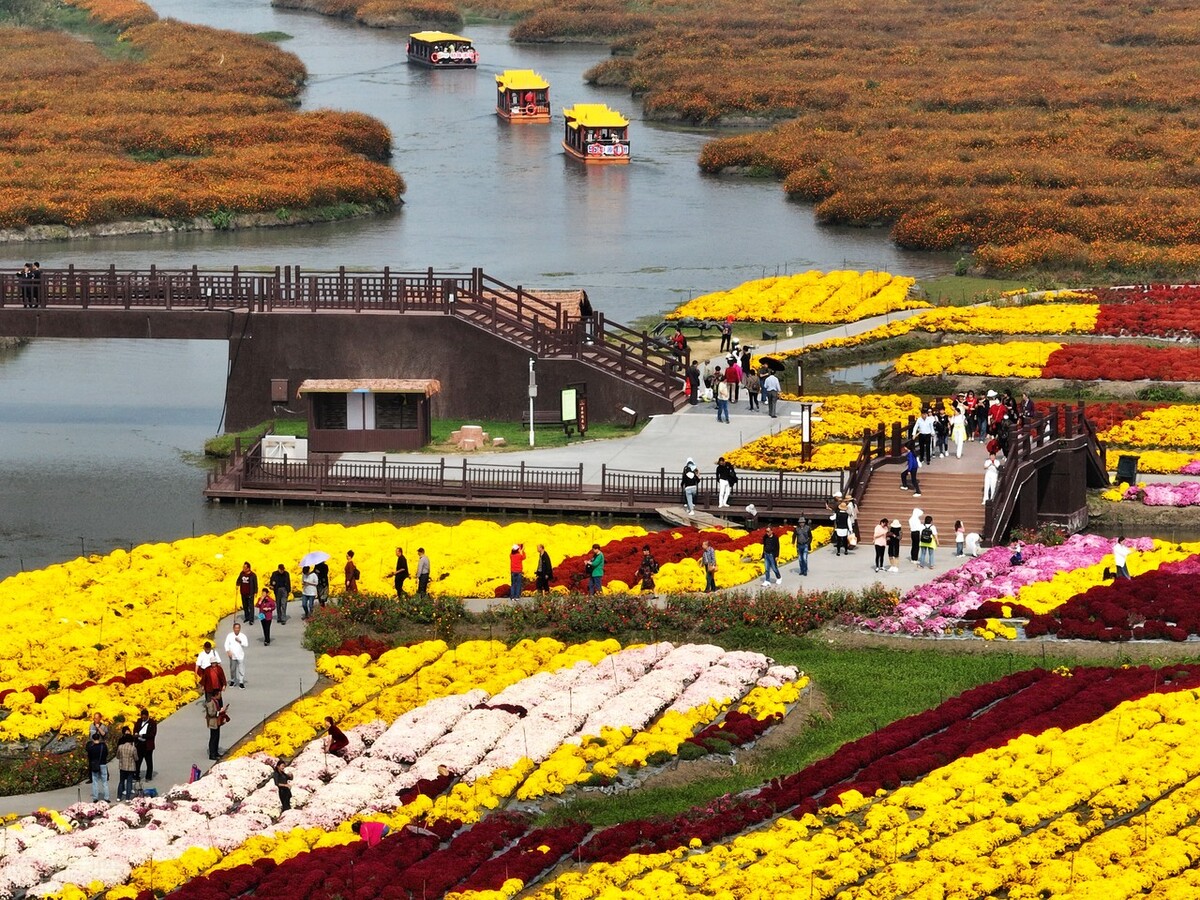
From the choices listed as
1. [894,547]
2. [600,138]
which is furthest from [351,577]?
[600,138]

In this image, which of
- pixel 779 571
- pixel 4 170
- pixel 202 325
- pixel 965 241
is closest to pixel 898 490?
pixel 779 571

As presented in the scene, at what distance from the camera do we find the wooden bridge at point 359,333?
73688 mm

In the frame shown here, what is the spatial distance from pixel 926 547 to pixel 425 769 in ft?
57.1

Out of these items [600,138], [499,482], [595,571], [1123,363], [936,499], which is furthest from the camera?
[600,138]

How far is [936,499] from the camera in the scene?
200ft

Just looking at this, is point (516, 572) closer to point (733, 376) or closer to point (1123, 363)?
point (733, 376)

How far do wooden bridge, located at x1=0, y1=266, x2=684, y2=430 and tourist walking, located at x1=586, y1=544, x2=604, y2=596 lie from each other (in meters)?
19.7

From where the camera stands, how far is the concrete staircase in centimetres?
5938

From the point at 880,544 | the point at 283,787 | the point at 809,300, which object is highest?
the point at 809,300

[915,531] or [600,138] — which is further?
[600,138]

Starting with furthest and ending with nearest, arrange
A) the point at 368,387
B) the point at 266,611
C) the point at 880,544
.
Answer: the point at 368,387
the point at 880,544
the point at 266,611

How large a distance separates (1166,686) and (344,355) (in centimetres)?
3525

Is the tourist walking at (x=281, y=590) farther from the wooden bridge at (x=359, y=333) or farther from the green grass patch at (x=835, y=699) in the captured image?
the wooden bridge at (x=359, y=333)

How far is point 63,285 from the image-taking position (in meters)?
76.1
